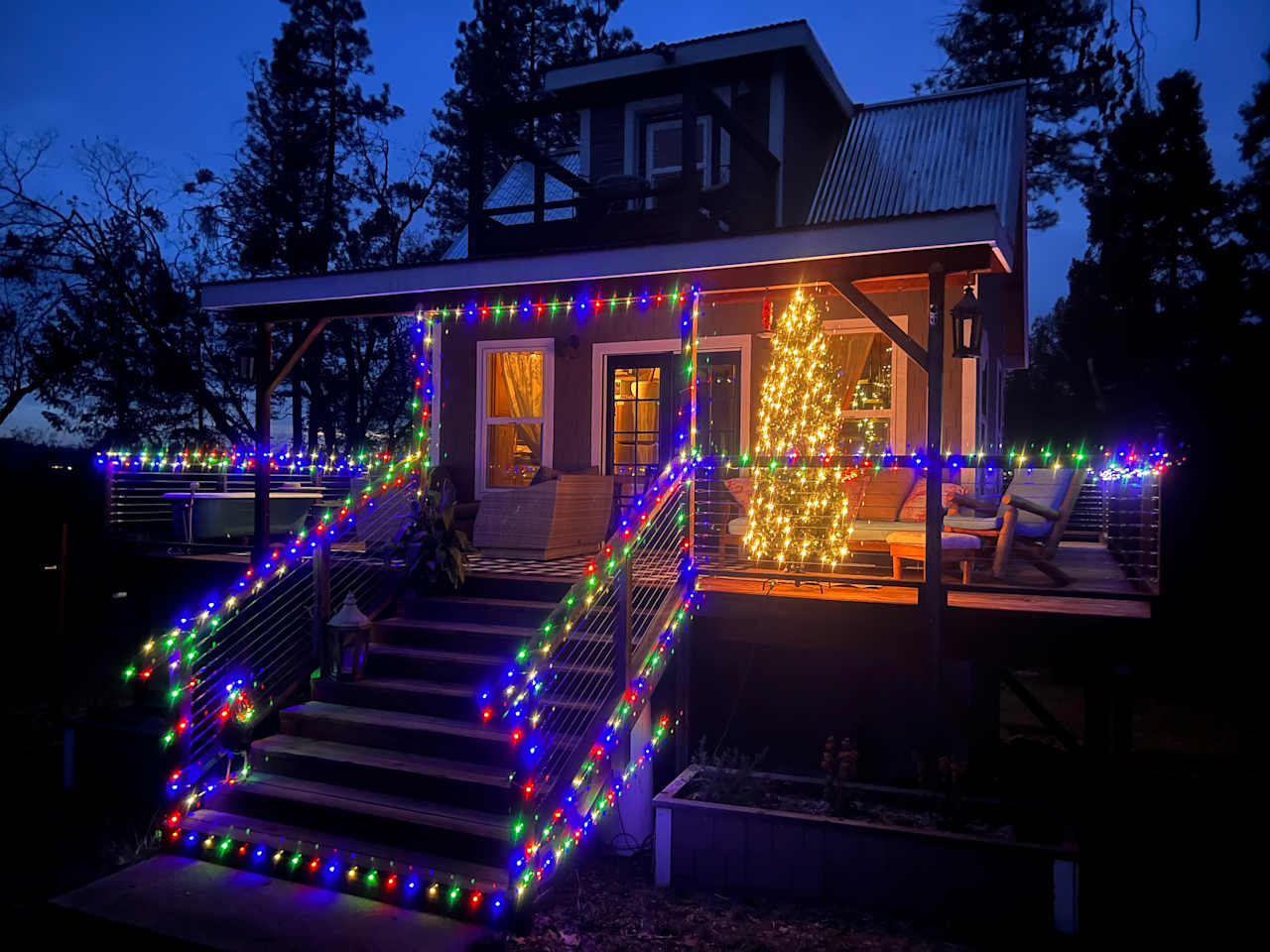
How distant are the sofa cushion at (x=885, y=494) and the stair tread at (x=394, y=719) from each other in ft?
15.0

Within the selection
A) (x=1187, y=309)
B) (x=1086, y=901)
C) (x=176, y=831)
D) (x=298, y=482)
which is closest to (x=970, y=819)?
(x=1086, y=901)

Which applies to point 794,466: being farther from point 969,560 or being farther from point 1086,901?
point 1086,901

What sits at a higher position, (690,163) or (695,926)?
(690,163)

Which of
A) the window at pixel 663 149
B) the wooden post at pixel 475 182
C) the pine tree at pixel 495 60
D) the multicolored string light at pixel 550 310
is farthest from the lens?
the pine tree at pixel 495 60

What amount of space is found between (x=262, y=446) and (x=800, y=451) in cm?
468

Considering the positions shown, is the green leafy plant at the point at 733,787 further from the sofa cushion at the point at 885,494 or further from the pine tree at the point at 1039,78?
the pine tree at the point at 1039,78

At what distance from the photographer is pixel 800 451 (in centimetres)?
774

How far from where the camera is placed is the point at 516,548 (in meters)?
8.95

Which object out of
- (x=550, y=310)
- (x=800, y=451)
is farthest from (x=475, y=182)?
(x=800, y=451)

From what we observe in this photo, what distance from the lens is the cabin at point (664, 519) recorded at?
223 inches

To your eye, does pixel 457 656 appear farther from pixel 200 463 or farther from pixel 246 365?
pixel 200 463

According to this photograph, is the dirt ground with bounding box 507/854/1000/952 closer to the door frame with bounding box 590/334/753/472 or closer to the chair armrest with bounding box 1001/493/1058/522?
the chair armrest with bounding box 1001/493/1058/522

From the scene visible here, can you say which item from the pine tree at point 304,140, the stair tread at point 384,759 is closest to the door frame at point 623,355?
the stair tread at point 384,759

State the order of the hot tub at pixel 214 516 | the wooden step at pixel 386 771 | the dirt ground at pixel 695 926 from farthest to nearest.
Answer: the hot tub at pixel 214 516 < the wooden step at pixel 386 771 < the dirt ground at pixel 695 926
